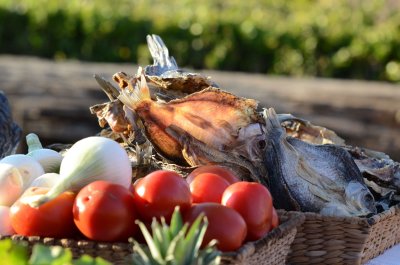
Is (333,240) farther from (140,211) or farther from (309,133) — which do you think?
(309,133)

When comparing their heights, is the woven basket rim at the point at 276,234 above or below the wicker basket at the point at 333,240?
above

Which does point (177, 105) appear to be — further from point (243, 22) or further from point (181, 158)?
point (243, 22)

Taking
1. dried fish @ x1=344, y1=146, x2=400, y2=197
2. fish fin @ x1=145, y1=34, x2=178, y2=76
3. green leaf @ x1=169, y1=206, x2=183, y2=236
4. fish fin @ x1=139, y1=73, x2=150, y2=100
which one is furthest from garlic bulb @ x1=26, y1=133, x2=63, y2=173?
dried fish @ x1=344, y1=146, x2=400, y2=197

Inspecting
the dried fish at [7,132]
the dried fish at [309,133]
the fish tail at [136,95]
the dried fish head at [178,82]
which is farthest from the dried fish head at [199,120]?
the dried fish at [7,132]

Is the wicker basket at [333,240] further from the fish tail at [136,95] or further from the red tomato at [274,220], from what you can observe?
the fish tail at [136,95]

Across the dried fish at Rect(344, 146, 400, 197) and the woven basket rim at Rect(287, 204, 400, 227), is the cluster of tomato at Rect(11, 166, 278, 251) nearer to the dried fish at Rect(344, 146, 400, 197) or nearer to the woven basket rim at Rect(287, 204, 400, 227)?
the woven basket rim at Rect(287, 204, 400, 227)

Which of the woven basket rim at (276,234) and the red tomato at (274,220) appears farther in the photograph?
the red tomato at (274,220)

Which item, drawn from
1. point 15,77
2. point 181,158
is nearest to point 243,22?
point 15,77
